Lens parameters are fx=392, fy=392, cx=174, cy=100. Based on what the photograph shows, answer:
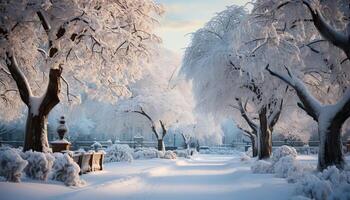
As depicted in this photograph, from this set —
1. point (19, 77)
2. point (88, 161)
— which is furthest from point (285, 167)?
point (19, 77)

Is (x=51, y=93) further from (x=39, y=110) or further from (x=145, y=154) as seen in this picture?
(x=145, y=154)

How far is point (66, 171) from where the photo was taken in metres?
12.1

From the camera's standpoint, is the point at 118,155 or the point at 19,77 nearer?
the point at 19,77

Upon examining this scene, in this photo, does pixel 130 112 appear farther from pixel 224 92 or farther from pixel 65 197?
pixel 65 197

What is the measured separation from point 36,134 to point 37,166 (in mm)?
3685

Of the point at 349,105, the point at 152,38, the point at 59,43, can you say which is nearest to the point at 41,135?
the point at 59,43

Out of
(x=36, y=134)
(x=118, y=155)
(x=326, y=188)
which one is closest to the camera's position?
(x=326, y=188)

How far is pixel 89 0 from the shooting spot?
550 inches

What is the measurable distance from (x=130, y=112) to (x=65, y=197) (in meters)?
34.4

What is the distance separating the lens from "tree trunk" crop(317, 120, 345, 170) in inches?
574

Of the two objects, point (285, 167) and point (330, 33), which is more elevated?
point (330, 33)

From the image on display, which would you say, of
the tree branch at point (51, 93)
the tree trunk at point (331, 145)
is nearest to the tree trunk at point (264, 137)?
the tree trunk at point (331, 145)

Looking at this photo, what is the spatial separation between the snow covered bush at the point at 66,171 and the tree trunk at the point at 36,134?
3155mm

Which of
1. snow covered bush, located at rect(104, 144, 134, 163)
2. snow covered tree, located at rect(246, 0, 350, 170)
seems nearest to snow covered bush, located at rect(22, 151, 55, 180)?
snow covered tree, located at rect(246, 0, 350, 170)
